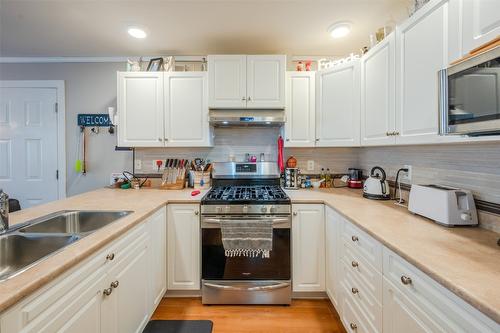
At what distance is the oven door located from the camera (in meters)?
2.01

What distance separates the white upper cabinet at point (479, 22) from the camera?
0.95 meters

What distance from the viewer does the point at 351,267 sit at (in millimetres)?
1565

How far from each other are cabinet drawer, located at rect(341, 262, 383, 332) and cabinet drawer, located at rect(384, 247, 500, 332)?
23 cm

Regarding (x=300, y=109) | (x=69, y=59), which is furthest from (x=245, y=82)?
(x=69, y=59)

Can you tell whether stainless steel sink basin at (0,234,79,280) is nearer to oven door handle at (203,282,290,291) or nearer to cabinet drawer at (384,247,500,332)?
oven door handle at (203,282,290,291)

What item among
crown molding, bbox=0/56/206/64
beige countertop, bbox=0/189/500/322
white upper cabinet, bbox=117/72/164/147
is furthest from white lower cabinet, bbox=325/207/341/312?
crown molding, bbox=0/56/206/64

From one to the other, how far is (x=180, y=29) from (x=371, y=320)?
2529 millimetres

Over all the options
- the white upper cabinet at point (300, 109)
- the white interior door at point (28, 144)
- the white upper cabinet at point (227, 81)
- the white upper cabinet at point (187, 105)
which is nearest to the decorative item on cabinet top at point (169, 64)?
the white upper cabinet at point (187, 105)

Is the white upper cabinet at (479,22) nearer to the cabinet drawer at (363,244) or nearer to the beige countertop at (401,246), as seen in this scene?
the beige countertop at (401,246)

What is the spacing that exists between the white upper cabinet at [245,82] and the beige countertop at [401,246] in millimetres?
1075

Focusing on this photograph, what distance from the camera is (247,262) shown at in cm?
200

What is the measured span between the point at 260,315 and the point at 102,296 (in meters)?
1.25

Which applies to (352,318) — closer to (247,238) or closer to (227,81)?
(247,238)

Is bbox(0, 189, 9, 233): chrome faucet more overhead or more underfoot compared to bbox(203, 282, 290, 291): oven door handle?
more overhead
